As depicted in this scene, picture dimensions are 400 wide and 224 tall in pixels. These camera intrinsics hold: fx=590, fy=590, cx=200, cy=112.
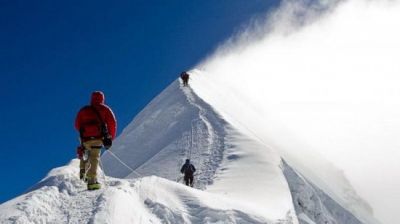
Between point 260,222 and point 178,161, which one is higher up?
point 178,161

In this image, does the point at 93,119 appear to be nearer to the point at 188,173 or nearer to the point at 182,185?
the point at 182,185

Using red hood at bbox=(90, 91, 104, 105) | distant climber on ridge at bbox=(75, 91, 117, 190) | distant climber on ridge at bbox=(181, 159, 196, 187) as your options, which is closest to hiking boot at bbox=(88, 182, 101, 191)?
distant climber on ridge at bbox=(75, 91, 117, 190)

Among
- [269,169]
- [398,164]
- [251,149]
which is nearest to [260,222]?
[269,169]

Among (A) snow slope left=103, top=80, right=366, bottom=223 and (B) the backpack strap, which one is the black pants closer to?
(A) snow slope left=103, top=80, right=366, bottom=223

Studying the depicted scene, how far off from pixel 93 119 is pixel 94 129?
0.77 ft

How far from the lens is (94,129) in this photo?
13.8 meters

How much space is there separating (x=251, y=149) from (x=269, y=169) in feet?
11.2

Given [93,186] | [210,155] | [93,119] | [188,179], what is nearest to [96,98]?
[93,119]

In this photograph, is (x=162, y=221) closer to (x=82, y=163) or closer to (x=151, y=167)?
(x=82, y=163)

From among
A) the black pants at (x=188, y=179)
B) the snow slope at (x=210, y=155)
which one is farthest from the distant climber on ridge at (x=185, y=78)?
the black pants at (x=188, y=179)

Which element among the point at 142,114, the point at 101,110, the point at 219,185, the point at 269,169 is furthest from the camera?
the point at 142,114

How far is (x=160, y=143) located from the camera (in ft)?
122

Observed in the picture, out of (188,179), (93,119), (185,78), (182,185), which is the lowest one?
(182,185)

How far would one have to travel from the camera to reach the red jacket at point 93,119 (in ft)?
45.2
